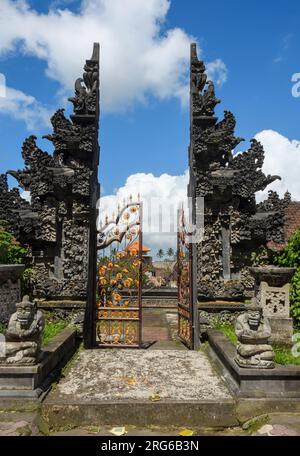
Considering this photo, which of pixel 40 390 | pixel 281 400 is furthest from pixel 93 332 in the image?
pixel 281 400

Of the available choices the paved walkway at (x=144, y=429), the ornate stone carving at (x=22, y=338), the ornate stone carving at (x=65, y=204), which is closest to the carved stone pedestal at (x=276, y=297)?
the paved walkway at (x=144, y=429)

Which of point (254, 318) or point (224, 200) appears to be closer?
point (254, 318)

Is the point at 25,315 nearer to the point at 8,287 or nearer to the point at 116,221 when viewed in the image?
the point at 8,287

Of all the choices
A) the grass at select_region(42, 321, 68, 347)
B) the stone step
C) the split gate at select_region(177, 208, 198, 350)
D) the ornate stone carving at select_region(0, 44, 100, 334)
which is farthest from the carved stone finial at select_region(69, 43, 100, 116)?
the stone step

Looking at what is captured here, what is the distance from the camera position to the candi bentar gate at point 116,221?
7238mm

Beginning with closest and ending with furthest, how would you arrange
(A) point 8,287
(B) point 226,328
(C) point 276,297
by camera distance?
(A) point 8,287 → (C) point 276,297 → (B) point 226,328

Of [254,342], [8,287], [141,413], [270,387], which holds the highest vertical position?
[8,287]

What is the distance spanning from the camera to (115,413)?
14.0 ft

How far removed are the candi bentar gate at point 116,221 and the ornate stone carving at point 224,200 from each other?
2 cm

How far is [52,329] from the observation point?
684 cm

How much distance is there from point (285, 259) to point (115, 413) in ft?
16.5

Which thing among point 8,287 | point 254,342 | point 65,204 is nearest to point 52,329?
point 8,287

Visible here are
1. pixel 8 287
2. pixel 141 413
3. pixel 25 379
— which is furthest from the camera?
pixel 8 287

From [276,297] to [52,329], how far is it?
A: 4.05m
